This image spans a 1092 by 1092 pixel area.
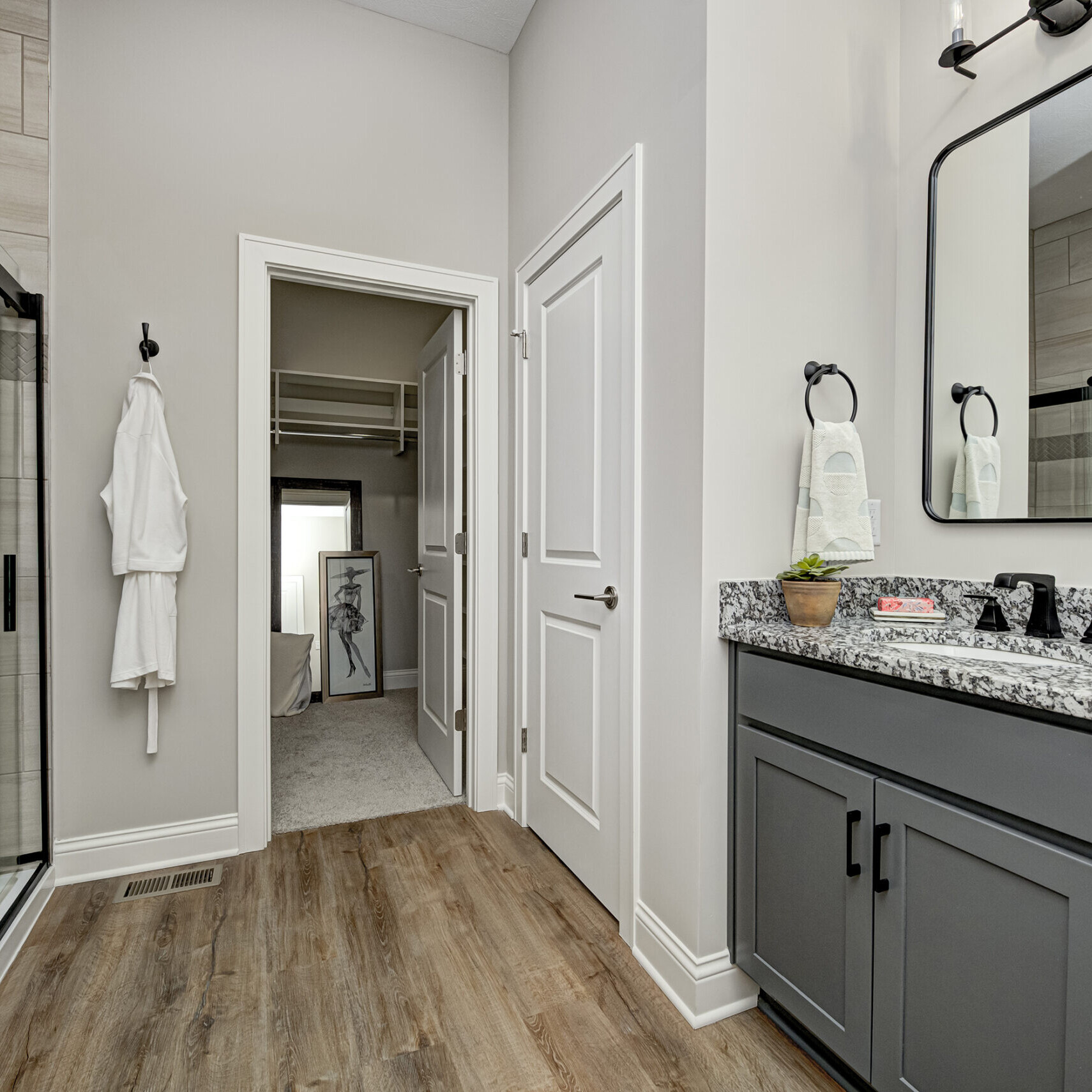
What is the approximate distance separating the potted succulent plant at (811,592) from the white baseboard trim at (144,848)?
75.4 inches

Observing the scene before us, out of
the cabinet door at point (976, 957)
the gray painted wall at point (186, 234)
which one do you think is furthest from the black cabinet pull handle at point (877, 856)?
the gray painted wall at point (186, 234)

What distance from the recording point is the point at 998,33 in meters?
1.53

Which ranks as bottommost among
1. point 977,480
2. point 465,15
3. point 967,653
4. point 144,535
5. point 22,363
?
point 967,653

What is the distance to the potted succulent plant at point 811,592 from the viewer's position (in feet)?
4.78

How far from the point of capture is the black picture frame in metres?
4.25

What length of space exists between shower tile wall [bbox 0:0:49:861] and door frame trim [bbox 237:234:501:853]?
1.80 ft

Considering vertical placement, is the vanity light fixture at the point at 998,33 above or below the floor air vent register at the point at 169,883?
above

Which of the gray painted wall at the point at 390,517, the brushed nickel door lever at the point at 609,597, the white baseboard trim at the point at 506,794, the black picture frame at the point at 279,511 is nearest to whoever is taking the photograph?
the brushed nickel door lever at the point at 609,597

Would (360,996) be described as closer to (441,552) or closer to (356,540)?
(441,552)

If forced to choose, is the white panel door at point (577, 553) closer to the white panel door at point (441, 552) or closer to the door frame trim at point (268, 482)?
the door frame trim at point (268, 482)

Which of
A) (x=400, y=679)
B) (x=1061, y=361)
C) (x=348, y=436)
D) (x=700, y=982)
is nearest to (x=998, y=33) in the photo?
(x=1061, y=361)

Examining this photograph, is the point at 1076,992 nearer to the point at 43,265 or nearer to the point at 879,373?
the point at 879,373

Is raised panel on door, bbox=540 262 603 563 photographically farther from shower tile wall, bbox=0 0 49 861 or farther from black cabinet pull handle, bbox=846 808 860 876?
shower tile wall, bbox=0 0 49 861

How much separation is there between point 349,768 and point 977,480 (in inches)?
105
